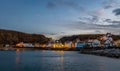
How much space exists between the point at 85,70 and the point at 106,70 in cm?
296

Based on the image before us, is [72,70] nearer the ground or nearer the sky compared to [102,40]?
nearer the ground

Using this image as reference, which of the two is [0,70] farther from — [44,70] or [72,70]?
[72,70]

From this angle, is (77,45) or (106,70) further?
(77,45)

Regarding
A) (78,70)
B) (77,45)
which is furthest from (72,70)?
(77,45)

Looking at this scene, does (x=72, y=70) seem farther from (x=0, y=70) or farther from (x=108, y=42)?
(x=108, y=42)

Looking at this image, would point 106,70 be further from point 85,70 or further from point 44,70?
point 44,70

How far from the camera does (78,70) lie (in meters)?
35.0

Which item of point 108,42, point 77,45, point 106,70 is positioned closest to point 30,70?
point 106,70

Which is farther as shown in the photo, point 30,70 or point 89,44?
point 89,44

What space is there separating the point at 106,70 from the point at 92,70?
6.56ft

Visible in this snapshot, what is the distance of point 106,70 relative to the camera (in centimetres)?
3556

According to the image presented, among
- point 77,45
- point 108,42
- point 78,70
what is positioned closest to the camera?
point 78,70

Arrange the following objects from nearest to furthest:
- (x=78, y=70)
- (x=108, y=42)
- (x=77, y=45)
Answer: (x=78, y=70), (x=108, y=42), (x=77, y=45)

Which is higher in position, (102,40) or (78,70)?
(102,40)
